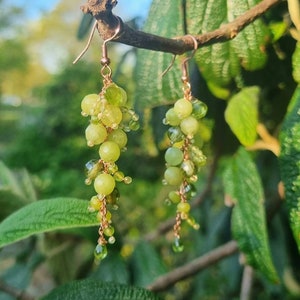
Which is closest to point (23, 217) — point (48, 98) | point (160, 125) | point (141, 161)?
point (160, 125)

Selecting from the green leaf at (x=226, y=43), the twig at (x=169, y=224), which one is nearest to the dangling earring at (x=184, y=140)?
the green leaf at (x=226, y=43)

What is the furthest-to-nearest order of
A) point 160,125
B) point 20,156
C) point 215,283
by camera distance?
point 20,156
point 215,283
point 160,125

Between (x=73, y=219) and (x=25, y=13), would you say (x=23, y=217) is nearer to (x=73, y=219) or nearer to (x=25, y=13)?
(x=73, y=219)

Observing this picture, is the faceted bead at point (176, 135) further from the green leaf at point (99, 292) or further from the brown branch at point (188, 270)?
the brown branch at point (188, 270)

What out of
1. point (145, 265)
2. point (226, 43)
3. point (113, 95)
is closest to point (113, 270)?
point (145, 265)

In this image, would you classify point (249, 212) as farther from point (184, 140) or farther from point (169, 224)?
point (169, 224)

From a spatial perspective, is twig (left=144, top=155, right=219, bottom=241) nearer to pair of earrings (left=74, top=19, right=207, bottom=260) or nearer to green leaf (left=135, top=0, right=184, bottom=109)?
green leaf (left=135, top=0, right=184, bottom=109)
